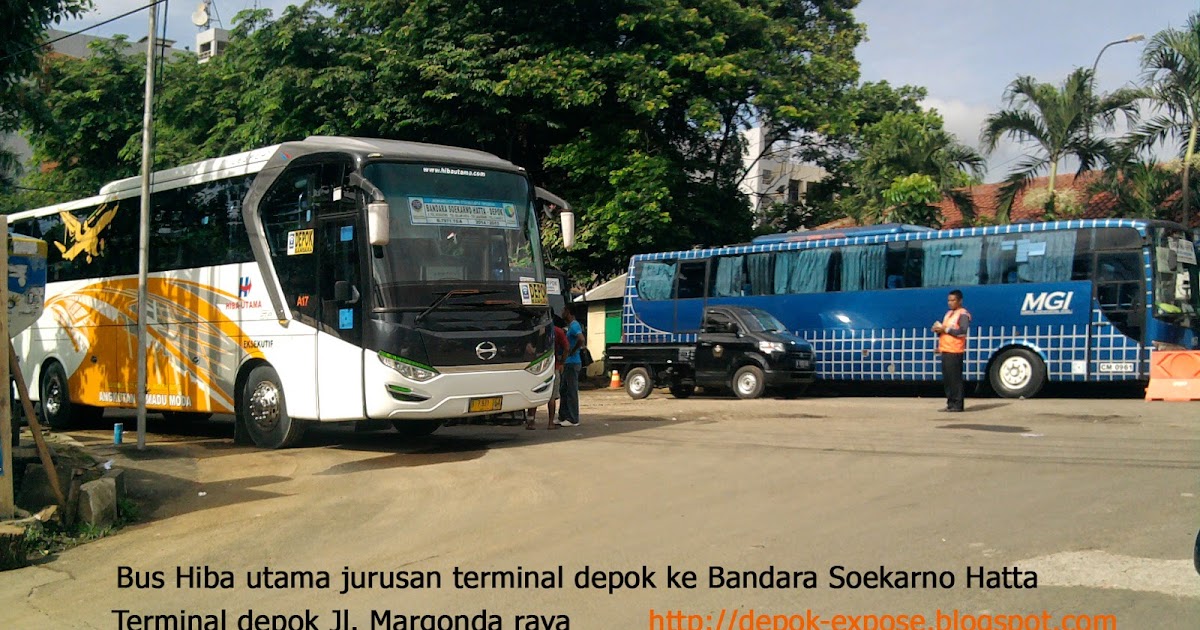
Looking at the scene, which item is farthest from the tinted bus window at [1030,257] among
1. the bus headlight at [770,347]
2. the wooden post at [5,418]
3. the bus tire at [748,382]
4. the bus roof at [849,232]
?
the wooden post at [5,418]

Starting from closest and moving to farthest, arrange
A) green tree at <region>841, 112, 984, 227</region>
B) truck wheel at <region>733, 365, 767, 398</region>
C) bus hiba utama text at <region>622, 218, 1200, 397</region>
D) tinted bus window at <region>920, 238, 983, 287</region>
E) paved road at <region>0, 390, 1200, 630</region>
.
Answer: paved road at <region>0, 390, 1200, 630</region>, bus hiba utama text at <region>622, 218, 1200, 397</region>, tinted bus window at <region>920, 238, 983, 287</region>, truck wheel at <region>733, 365, 767, 398</region>, green tree at <region>841, 112, 984, 227</region>

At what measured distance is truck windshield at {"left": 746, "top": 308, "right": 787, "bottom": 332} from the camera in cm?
2145

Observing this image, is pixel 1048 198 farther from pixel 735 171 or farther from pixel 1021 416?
pixel 1021 416

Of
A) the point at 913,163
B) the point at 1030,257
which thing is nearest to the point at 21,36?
the point at 1030,257

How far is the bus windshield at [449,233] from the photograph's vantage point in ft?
38.6

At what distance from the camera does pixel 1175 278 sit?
18.6 metres

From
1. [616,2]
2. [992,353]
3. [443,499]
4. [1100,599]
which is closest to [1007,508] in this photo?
[1100,599]

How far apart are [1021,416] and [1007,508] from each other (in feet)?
25.3

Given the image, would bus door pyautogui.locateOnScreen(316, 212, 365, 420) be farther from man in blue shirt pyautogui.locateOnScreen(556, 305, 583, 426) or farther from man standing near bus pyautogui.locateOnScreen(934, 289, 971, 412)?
man standing near bus pyautogui.locateOnScreen(934, 289, 971, 412)

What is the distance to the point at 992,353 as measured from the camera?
66.2 feet

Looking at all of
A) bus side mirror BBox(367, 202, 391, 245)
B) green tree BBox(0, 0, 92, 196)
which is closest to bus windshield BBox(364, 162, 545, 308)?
bus side mirror BBox(367, 202, 391, 245)

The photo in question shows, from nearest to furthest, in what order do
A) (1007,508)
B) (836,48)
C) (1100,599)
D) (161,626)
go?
1. (1100,599)
2. (161,626)
3. (1007,508)
4. (836,48)

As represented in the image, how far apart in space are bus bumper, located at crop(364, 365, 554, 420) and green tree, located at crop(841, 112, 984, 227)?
16430mm

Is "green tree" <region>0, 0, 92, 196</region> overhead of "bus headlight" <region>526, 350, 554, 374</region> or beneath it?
overhead
